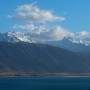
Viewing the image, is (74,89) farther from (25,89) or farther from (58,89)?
(25,89)

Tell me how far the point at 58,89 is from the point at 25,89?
1086 centimetres

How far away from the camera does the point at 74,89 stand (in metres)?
163

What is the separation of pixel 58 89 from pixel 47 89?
142 inches

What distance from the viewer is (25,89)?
164 meters

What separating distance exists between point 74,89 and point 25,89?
52.8 ft

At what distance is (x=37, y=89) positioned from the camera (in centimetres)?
16525

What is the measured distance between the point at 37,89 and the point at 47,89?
3740 mm

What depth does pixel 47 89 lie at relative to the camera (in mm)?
163500

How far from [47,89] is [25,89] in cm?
726

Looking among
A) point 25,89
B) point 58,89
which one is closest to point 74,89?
point 58,89

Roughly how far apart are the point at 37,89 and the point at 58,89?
7153mm

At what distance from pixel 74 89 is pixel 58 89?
524cm

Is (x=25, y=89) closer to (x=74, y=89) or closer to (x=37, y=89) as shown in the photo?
(x=37, y=89)
